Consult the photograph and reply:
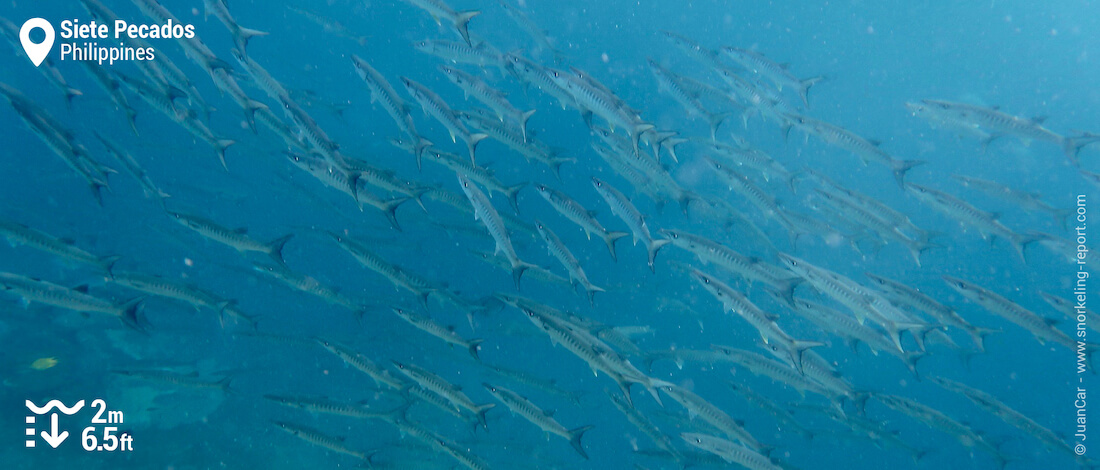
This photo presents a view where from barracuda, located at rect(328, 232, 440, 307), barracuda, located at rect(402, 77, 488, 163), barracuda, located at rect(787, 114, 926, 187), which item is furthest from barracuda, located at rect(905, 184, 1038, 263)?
barracuda, located at rect(328, 232, 440, 307)

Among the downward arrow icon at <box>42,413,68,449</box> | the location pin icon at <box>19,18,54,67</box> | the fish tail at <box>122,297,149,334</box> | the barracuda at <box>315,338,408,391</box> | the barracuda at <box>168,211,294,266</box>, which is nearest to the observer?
the fish tail at <box>122,297,149,334</box>

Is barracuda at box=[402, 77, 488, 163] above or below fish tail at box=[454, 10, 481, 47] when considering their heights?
below

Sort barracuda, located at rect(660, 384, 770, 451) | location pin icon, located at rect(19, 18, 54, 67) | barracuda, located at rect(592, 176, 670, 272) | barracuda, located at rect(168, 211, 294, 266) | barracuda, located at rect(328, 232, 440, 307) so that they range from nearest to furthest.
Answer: barracuda, located at rect(168, 211, 294, 266), barracuda, located at rect(592, 176, 670, 272), location pin icon, located at rect(19, 18, 54, 67), barracuda, located at rect(660, 384, 770, 451), barracuda, located at rect(328, 232, 440, 307)

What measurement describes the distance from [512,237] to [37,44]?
763 centimetres

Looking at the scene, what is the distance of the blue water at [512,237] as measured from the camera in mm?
10805

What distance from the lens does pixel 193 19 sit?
3675 centimetres

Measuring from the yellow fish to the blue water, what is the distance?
11 centimetres

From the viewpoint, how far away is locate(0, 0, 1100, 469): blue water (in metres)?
10.8

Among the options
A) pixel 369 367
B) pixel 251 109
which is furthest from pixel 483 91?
pixel 369 367

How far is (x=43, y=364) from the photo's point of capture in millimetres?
10383

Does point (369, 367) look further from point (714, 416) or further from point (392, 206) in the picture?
point (714, 416)

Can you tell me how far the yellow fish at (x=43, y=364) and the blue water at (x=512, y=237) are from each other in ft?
0.35

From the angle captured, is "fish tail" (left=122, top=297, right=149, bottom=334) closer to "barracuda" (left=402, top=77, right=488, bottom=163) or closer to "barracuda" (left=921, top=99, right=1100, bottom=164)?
"barracuda" (left=402, top=77, right=488, bottom=163)

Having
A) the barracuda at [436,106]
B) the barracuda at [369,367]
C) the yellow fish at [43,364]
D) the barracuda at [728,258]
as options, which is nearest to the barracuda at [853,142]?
the barracuda at [728,258]
